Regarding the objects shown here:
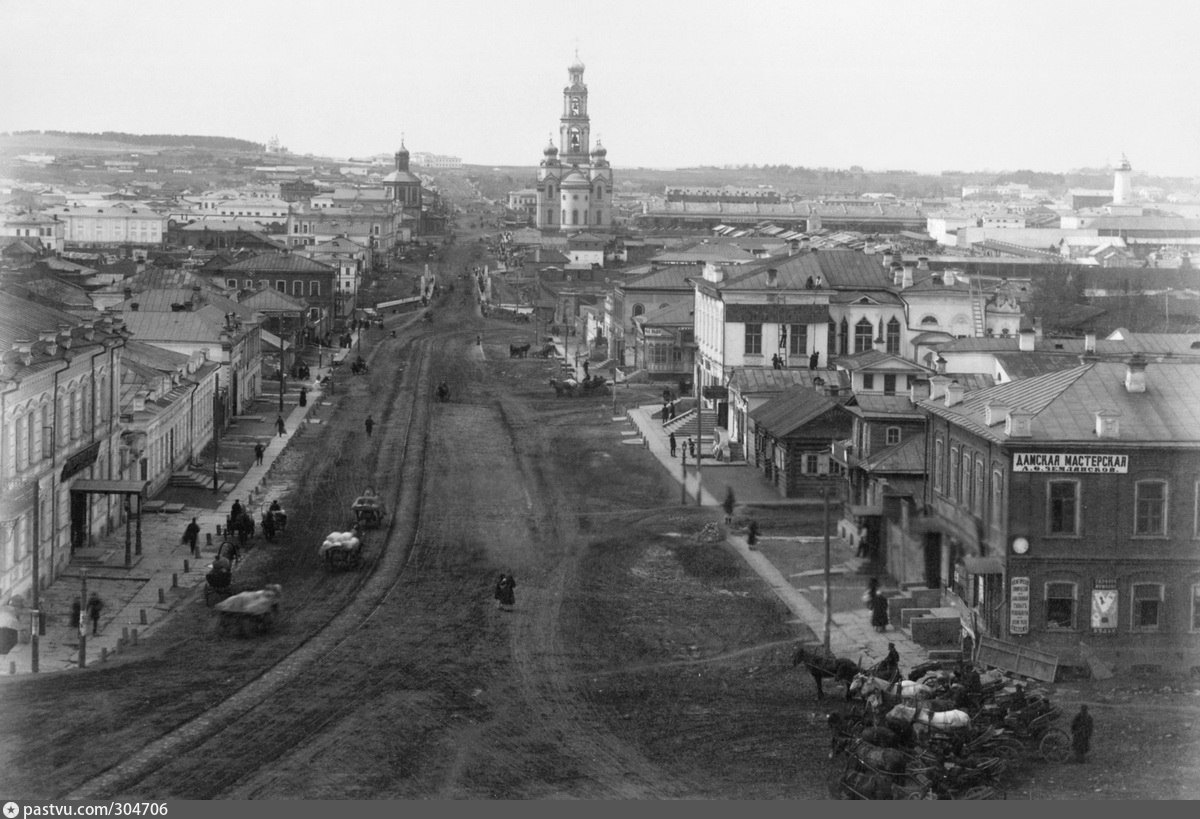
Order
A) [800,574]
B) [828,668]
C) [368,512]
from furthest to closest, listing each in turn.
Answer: [368,512]
[800,574]
[828,668]

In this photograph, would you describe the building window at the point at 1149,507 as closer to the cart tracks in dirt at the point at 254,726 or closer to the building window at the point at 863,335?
the cart tracks in dirt at the point at 254,726

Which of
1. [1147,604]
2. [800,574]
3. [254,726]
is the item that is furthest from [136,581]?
[1147,604]

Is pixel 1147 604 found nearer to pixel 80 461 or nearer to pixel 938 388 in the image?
pixel 938 388

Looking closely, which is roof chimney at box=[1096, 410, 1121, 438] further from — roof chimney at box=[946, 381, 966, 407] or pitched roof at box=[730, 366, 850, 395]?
pitched roof at box=[730, 366, 850, 395]

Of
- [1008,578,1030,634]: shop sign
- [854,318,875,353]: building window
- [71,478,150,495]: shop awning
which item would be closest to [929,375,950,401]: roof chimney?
[1008,578,1030,634]: shop sign

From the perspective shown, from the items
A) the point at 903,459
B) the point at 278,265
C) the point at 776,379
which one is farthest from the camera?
the point at 278,265
